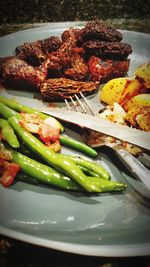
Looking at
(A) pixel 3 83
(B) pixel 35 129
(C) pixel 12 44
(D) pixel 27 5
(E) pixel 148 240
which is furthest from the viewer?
(D) pixel 27 5

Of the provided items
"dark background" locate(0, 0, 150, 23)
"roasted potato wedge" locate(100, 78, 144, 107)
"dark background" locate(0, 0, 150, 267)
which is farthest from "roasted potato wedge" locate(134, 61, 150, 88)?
"dark background" locate(0, 0, 150, 23)

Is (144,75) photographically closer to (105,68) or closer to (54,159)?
(105,68)

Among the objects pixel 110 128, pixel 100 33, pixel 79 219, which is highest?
pixel 100 33

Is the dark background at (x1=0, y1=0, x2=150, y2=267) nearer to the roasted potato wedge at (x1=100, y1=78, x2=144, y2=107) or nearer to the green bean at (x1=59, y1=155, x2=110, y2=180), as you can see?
the roasted potato wedge at (x1=100, y1=78, x2=144, y2=107)

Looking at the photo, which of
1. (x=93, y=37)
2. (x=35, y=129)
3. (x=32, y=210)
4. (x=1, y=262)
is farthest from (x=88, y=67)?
(x=1, y=262)

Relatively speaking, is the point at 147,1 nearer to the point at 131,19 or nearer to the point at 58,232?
the point at 131,19

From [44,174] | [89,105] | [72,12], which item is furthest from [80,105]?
[72,12]

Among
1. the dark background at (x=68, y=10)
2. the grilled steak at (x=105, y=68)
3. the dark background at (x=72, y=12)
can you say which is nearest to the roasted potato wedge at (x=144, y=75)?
the grilled steak at (x=105, y=68)
